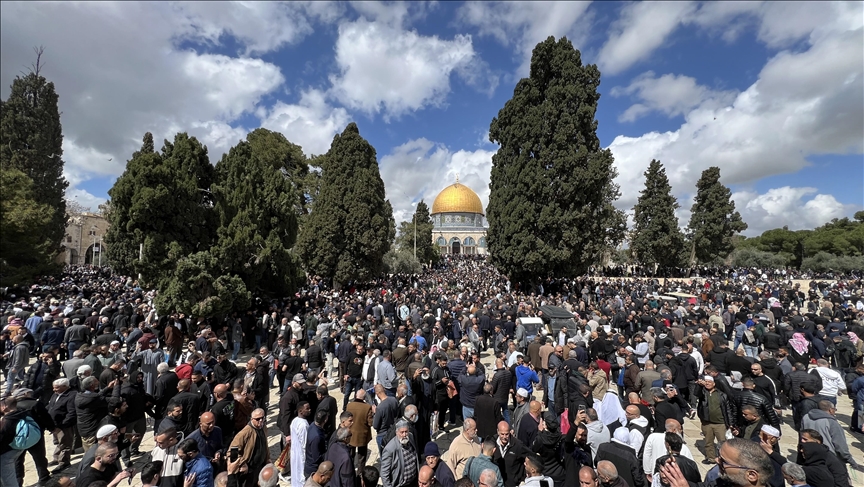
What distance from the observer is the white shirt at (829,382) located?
585 centimetres

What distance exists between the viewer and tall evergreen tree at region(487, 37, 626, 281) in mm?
19344

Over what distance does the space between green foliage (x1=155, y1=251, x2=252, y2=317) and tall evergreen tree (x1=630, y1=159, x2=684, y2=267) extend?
107ft

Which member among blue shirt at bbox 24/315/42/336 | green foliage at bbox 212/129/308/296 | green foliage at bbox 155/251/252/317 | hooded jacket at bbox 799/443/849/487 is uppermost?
green foliage at bbox 212/129/308/296

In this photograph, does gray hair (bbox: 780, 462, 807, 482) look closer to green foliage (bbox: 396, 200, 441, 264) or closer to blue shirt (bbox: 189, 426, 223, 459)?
blue shirt (bbox: 189, 426, 223, 459)

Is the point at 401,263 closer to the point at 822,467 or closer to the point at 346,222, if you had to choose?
the point at 346,222

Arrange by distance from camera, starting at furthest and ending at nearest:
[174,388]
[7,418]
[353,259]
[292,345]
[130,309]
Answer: [353,259], [130,309], [292,345], [174,388], [7,418]

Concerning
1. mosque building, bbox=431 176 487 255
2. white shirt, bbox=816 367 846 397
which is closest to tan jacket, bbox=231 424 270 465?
white shirt, bbox=816 367 846 397

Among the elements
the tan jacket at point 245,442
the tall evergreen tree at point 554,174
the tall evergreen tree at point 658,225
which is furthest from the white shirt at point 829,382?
the tall evergreen tree at point 658,225

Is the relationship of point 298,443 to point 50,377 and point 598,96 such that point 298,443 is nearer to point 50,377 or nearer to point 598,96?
point 50,377

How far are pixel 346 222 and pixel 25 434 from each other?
18.2 m

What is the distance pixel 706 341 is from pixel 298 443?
8.88 m

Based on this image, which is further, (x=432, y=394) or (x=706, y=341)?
(x=706, y=341)

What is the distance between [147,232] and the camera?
10.7 metres

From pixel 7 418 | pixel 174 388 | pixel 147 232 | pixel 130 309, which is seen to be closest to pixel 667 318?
pixel 174 388
